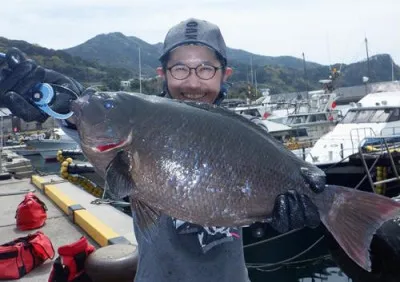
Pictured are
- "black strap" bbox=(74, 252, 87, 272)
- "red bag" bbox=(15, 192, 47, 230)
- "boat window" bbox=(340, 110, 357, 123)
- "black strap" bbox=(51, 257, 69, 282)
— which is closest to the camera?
"black strap" bbox=(51, 257, 69, 282)

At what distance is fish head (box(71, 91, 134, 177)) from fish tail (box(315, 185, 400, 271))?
3.33 feet

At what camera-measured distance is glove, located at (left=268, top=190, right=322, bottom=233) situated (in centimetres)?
194

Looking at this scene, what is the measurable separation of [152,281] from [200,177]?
727 millimetres

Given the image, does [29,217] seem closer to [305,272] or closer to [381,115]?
[305,272]

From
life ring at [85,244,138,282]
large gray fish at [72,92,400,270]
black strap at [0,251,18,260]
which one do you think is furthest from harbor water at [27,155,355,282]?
large gray fish at [72,92,400,270]

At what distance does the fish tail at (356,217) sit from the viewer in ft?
6.11

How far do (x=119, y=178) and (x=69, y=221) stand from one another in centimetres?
578

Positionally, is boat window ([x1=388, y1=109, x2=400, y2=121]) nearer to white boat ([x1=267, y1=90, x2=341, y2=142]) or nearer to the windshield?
the windshield

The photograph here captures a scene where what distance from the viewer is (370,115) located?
1691 cm

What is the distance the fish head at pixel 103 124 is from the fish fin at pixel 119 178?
2.0 inches

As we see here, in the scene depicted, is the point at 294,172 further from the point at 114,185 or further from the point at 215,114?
the point at 114,185

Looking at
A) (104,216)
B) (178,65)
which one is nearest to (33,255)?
(104,216)

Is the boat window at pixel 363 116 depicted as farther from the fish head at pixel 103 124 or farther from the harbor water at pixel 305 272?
the fish head at pixel 103 124

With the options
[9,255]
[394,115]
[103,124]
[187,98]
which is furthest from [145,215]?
[394,115]
